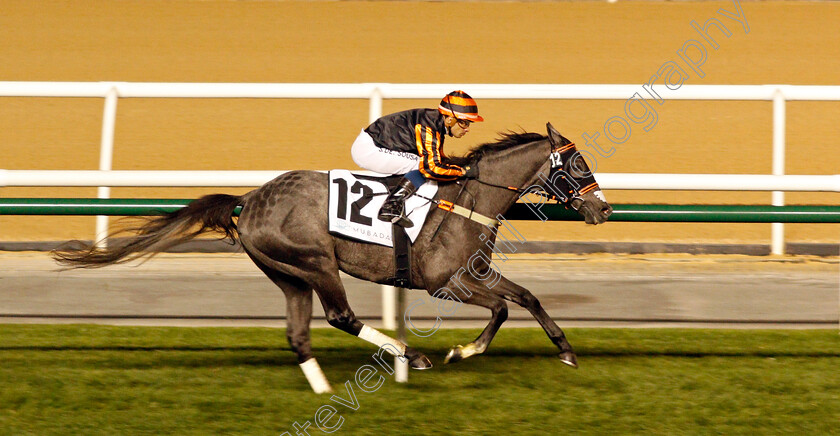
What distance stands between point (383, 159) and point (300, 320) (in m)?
0.89

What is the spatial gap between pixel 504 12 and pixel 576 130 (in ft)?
23.9

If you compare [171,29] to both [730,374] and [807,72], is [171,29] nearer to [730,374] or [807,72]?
[807,72]

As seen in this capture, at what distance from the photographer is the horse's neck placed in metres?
5.02

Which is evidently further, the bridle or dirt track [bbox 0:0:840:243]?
dirt track [bbox 0:0:840:243]

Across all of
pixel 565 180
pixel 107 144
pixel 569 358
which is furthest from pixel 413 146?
pixel 107 144

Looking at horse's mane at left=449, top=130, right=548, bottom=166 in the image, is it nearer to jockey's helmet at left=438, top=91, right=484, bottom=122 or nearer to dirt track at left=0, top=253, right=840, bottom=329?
jockey's helmet at left=438, top=91, right=484, bottom=122

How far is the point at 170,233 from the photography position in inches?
201

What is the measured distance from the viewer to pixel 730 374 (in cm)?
516

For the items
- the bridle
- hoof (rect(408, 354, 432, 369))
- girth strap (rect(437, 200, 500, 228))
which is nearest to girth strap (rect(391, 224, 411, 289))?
girth strap (rect(437, 200, 500, 228))

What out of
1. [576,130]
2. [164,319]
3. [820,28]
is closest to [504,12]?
Result: [820,28]

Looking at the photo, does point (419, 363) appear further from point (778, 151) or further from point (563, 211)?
point (778, 151)

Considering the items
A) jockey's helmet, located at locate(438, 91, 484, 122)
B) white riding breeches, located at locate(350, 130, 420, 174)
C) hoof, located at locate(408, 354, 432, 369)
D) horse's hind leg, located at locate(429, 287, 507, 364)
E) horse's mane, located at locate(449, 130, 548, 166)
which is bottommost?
hoof, located at locate(408, 354, 432, 369)

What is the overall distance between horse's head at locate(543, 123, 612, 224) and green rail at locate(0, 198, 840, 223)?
37cm

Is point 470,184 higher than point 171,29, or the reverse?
point 171,29
